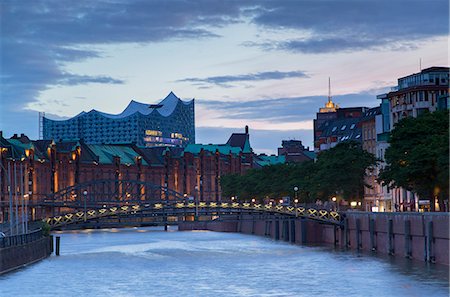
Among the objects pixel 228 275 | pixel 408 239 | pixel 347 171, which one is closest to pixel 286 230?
pixel 347 171

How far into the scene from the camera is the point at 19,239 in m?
97.0

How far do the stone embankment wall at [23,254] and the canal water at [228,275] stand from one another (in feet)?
2.80

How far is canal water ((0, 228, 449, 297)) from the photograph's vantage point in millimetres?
82750

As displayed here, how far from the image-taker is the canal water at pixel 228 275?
82750 millimetres

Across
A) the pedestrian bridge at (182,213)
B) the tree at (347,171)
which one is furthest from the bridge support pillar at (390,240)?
the tree at (347,171)

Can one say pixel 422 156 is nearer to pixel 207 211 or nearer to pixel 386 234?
pixel 386 234

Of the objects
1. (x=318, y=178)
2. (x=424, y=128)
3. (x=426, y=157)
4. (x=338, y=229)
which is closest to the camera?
(x=426, y=157)

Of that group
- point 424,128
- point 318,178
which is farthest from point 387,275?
point 318,178

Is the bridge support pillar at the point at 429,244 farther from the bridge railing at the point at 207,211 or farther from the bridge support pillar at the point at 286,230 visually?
the bridge support pillar at the point at 286,230

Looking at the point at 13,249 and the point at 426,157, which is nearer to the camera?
the point at 13,249

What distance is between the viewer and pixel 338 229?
135 m

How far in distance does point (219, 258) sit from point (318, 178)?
32.8 metres

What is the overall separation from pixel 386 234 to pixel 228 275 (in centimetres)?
2244

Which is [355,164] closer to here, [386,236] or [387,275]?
[386,236]
